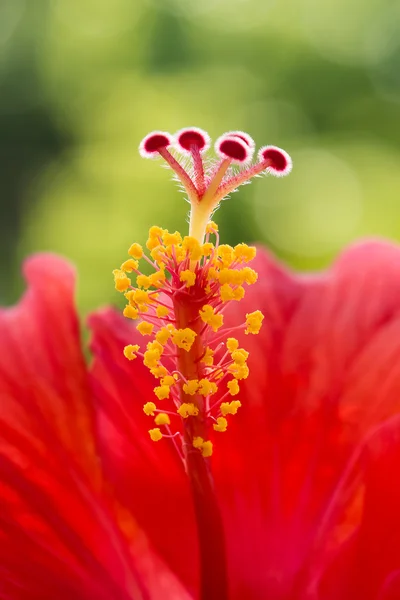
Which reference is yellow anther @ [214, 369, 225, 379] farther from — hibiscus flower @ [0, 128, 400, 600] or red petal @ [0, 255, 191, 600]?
red petal @ [0, 255, 191, 600]

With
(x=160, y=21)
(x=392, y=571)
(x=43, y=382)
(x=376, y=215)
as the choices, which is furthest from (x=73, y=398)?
(x=160, y=21)

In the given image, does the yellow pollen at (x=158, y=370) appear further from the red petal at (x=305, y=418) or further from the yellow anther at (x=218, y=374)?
the red petal at (x=305, y=418)

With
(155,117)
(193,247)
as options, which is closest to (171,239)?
(193,247)

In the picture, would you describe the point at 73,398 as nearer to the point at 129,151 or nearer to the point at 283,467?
the point at 283,467

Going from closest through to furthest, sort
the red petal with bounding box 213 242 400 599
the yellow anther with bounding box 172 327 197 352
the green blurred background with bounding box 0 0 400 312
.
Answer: the yellow anther with bounding box 172 327 197 352 < the red petal with bounding box 213 242 400 599 < the green blurred background with bounding box 0 0 400 312

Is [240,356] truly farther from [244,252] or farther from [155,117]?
[155,117]

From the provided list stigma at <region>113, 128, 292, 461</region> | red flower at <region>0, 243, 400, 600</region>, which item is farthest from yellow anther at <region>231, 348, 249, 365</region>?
red flower at <region>0, 243, 400, 600</region>
